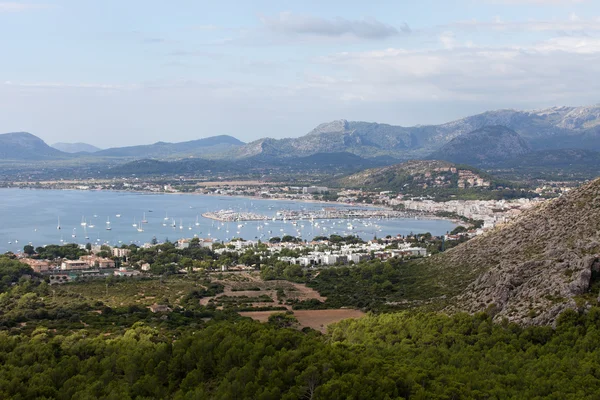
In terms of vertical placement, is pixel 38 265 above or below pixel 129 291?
above

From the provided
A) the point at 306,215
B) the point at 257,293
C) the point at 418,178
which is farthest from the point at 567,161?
the point at 257,293

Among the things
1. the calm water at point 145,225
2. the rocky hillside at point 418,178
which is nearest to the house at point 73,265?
the calm water at point 145,225

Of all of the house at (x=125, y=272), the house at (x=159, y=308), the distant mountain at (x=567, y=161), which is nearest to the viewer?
the house at (x=159, y=308)

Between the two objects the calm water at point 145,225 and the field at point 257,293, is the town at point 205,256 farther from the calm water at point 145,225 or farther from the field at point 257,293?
the calm water at point 145,225

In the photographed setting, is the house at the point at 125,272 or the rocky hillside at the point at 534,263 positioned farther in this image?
the house at the point at 125,272

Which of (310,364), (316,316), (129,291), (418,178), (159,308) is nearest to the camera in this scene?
(310,364)

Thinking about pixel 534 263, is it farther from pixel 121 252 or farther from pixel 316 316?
pixel 121 252

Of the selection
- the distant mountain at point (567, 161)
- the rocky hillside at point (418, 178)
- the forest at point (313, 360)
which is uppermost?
the distant mountain at point (567, 161)
